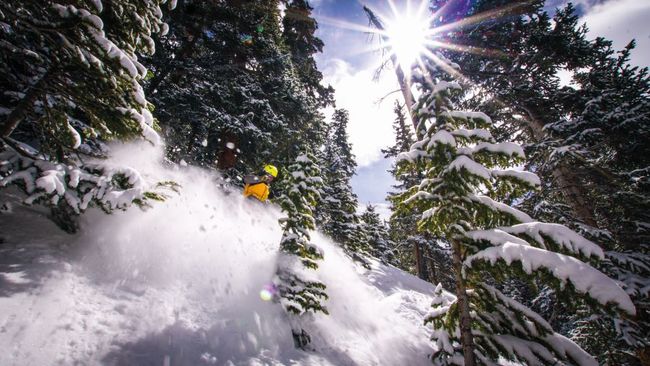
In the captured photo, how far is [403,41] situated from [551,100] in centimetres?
696

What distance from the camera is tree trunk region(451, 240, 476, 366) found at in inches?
195

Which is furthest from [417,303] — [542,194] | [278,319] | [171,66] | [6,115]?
[171,66]

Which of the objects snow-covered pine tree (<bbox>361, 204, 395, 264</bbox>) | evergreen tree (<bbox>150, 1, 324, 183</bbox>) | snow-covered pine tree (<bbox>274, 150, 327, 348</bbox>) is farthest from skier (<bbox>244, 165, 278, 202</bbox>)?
snow-covered pine tree (<bbox>361, 204, 395, 264</bbox>)

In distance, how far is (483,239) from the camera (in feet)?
15.9

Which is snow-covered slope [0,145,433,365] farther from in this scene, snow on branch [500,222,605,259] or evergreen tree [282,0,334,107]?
evergreen tree [282,0,334,107]

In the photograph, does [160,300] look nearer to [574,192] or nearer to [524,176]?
Answer: [524,176]

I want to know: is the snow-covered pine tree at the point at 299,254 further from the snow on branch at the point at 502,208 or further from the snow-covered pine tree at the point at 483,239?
the snow on branch at the point at 502,208

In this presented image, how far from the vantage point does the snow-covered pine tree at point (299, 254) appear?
7.55 meters

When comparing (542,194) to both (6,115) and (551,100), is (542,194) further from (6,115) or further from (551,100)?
(6,115)

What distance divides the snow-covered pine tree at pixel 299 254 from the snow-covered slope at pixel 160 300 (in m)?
0.36

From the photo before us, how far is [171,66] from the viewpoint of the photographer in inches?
537

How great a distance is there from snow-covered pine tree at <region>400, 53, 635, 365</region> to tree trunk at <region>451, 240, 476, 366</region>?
2 centimetres

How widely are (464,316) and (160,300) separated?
17.8ft

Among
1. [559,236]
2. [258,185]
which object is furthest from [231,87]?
→ [559,236]
